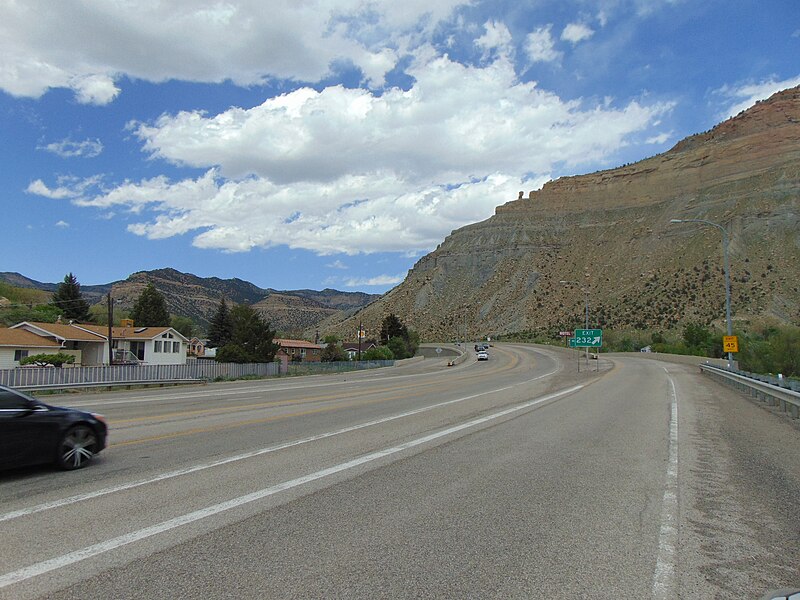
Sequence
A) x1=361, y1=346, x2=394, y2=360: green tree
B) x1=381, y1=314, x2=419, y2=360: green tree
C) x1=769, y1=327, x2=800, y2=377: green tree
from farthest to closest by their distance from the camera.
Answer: x1=381, y1=314, x2=419, y2=360: green tree, x1=361, y1=346, x2=394, y2=360: green tree, x1=769, y1=327, x2=800, y2=377: green tree

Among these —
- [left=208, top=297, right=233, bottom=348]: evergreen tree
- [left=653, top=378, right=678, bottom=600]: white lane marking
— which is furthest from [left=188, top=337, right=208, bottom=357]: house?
[left=653, top=378, right=678, bottom=600]: white lane marking

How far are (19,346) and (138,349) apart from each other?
50.0 ft

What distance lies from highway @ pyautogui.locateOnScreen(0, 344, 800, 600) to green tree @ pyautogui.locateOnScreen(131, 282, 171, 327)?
77.8m

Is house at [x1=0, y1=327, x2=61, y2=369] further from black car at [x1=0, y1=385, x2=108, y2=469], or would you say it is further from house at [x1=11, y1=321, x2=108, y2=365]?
black car at [x1=0, y1=385, x2=108, y2=469]

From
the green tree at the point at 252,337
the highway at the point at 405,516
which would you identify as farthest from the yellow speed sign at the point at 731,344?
the green tree at the point at 252,337

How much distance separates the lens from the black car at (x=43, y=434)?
7375 mm

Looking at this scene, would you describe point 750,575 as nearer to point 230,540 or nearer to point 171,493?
point 230,540

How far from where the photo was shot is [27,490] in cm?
690

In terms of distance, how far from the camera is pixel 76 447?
26.7 feet

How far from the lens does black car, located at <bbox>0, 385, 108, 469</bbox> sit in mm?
7375

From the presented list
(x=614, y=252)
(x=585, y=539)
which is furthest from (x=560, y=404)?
(x=614, y=252)

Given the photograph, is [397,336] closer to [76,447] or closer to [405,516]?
[76,447]

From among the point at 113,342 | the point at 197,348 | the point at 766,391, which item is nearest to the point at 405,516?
the point at 766,391

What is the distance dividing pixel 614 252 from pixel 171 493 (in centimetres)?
11293
